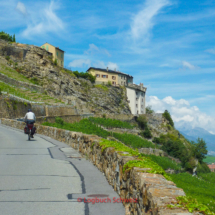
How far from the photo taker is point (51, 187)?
6086mm

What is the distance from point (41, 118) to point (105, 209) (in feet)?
108

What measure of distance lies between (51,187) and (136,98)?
94290 mm

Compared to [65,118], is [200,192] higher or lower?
lower

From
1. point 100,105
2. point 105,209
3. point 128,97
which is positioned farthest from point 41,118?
point 128,97

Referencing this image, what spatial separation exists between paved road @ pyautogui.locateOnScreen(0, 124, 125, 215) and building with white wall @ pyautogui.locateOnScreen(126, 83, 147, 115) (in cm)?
8885

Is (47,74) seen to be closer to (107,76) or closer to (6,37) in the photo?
(6,37)

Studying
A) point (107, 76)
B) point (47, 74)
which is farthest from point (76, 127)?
point (107, 76)

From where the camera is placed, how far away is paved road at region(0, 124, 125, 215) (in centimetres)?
474

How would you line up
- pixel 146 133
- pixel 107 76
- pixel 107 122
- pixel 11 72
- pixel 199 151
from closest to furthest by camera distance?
pixel 107 122 < pixel 11 72 < pixel 146 133 < pixel 199 151 < pixel 107 76

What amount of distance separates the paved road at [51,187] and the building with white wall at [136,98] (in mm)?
88848

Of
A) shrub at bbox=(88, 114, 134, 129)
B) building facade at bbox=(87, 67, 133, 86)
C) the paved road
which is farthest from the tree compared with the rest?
the paved road

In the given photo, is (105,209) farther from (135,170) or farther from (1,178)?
(1,178)

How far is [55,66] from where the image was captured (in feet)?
250

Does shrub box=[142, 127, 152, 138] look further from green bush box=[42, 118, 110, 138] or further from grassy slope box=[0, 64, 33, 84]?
grassy slope box=[0, 64, 33, 84]
